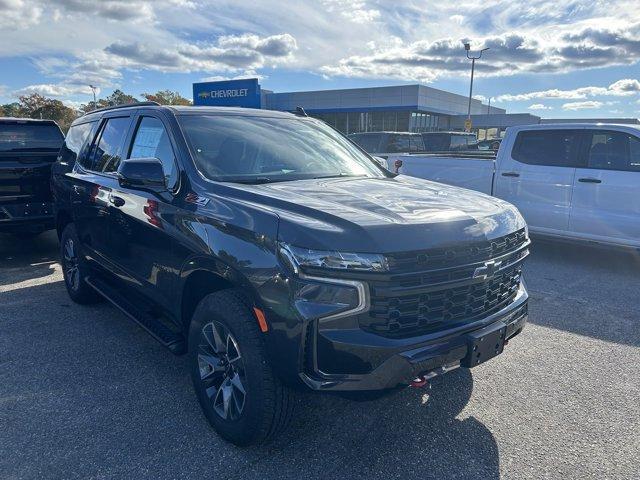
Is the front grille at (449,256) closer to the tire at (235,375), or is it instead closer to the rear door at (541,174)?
the tire at (235,375)

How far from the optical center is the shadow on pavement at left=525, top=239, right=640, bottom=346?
4.54 m

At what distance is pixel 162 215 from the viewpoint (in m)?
3.20

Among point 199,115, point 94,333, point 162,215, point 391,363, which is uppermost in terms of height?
point 199,115

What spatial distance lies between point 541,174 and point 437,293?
5.39 meters

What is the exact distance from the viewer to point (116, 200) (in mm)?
3861

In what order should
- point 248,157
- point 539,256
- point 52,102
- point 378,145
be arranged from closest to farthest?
point 248,157, point 539,256, point 378,145, point 52,102

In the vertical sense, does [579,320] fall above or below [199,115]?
below

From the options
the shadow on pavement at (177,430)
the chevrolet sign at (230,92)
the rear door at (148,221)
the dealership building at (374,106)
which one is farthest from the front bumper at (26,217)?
the dealership building at (374,106)

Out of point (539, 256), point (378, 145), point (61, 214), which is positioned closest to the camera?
point (61, 214)

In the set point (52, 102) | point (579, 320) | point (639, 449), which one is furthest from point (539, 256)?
point (52, 102)

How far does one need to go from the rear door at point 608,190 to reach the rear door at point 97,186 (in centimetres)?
576

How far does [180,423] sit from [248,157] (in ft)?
5.83

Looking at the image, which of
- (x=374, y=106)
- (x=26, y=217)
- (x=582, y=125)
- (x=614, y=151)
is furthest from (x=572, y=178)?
(x=374, y=106)

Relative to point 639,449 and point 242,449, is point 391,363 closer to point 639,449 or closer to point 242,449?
point 242,449
